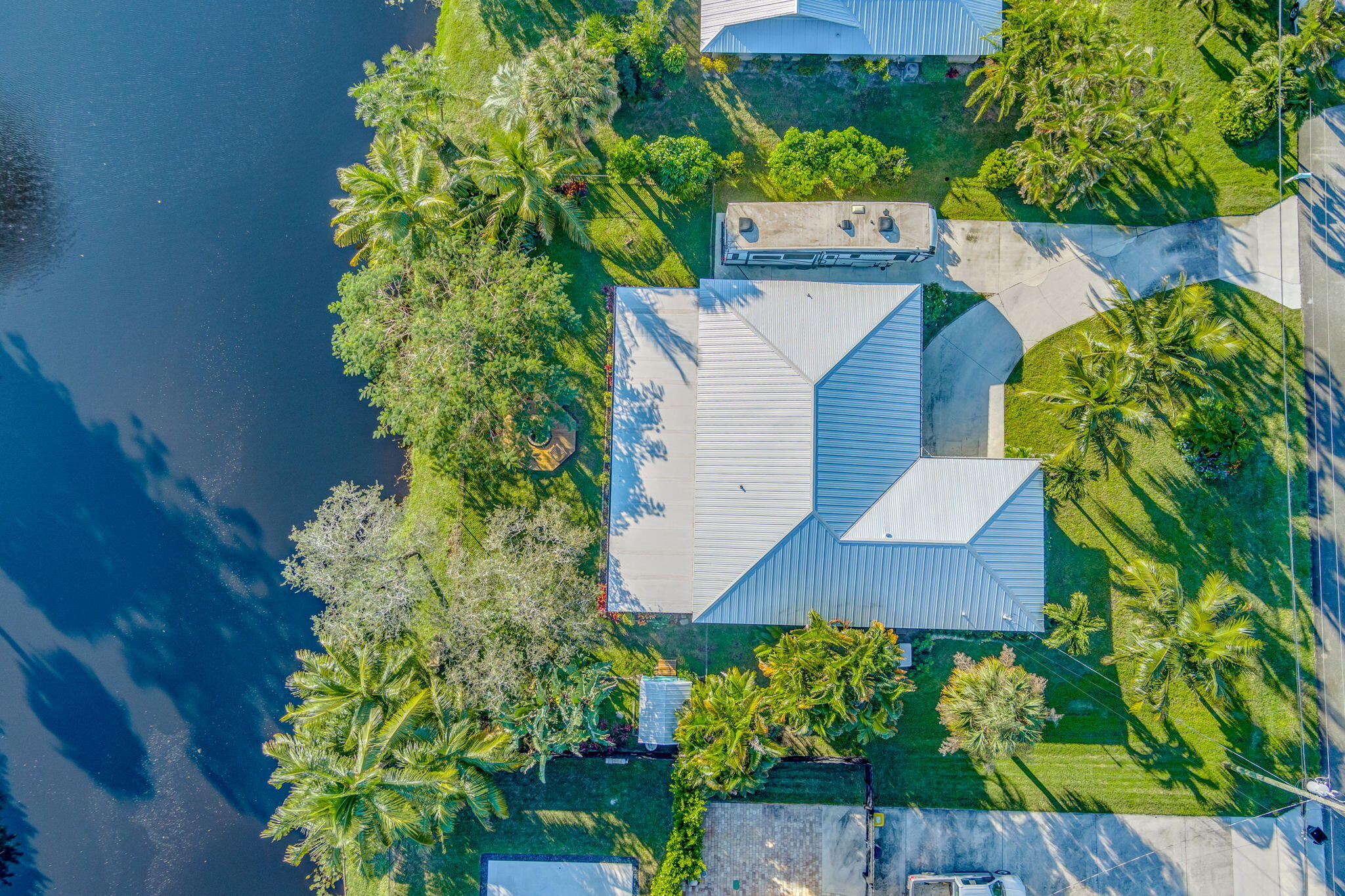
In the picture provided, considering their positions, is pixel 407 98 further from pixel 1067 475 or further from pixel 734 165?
pixel 1067 475

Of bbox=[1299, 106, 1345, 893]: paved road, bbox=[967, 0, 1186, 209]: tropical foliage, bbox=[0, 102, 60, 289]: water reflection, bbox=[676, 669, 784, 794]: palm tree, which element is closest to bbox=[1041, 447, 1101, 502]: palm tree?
bbox=[1299, 106, 1345, 893]: paved road

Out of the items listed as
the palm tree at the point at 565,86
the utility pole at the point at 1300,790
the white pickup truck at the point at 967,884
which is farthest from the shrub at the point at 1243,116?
the white pickup truck at the point at 967,884

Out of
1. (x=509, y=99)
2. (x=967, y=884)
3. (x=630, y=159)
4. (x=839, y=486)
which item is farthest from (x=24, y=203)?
(x=967, y=884)

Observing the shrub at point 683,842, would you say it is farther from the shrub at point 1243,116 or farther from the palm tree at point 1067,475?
the shrub at point 1243,116

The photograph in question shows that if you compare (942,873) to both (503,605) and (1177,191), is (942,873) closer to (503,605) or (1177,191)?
(503,605)

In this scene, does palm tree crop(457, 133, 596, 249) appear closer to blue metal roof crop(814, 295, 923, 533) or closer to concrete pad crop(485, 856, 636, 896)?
blue metal roof crop(814, 295, 923, 533)
